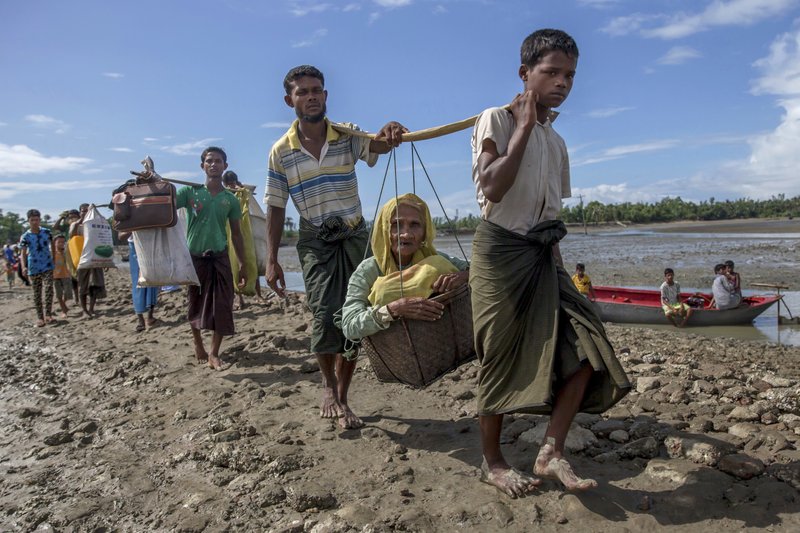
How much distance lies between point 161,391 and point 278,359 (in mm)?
1161

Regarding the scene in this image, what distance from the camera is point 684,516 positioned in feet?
8.29

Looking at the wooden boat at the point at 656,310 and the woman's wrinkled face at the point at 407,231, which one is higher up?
the woman's wrinkled face at the point at 407,231

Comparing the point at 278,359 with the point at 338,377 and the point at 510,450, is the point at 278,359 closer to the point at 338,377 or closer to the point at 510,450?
the point at 338,377

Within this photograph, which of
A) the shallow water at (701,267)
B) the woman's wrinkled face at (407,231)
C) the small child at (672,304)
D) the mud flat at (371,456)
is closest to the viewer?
the mud flat at (371,456)

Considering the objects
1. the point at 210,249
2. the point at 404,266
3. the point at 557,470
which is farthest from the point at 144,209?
the point at 557,470

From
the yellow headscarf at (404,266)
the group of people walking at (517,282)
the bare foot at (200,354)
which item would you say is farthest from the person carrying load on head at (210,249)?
the yellow headscarf at (404,266)

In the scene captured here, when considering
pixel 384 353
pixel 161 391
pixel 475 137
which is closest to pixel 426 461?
pixel 384 353

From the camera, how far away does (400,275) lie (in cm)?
317

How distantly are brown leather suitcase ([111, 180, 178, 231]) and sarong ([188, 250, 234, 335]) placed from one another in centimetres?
54

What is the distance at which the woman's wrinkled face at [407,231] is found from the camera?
332cm

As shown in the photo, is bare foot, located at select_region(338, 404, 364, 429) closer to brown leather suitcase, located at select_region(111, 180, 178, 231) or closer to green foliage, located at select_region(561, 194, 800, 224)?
A: brown leather suitcase, located at select_region(111, 180, 178, 231)

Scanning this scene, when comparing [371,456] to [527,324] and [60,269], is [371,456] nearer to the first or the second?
[527,324]

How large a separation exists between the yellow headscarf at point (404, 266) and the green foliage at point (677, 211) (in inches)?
2908

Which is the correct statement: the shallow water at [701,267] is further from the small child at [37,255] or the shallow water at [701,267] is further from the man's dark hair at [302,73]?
the man's dark hair at [302,73]
